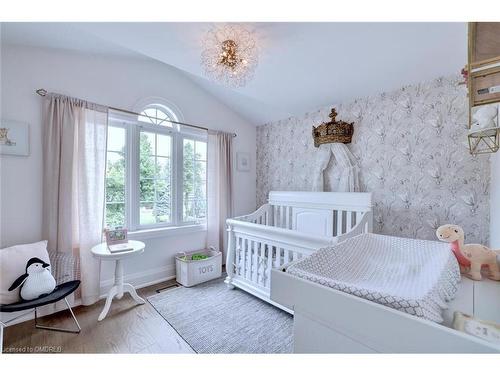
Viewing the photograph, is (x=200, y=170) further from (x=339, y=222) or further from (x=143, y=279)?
(x=339, y=222)

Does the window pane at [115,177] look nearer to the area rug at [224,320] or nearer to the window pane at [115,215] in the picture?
the window pane at [115,215]

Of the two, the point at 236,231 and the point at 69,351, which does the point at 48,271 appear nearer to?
the point at 69,351

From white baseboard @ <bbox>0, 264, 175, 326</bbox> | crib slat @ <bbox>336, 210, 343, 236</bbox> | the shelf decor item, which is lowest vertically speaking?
white baseboard @ <bbox>0, 264, 175, 326</bbox>

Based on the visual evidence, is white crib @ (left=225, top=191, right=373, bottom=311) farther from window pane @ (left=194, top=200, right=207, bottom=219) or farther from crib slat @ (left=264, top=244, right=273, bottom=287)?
window pane @ (left=194, top=200, right=207, bottom=219)

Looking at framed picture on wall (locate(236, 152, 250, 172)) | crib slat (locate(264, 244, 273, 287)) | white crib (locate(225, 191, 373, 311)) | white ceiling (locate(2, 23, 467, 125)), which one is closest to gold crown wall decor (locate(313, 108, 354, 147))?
white ceiling (locate(2, 23, 467, 125))

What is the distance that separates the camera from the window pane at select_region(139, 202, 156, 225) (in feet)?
8.61

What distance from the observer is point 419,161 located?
2.03 m

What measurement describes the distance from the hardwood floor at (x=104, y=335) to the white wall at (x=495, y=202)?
2.18m

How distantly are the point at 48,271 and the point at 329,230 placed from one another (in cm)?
252

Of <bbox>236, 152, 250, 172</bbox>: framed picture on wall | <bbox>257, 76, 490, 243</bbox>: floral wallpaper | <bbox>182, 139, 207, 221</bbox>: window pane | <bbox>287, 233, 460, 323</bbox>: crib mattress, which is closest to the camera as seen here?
<bbox>287, 233, 460, 323</bbox>: crib mattress

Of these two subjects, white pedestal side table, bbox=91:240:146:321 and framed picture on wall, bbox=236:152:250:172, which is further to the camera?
framed picture on wall, bbox=236:152:250:172

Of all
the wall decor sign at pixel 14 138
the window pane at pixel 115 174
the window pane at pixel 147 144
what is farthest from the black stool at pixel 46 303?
the window pane at pixel 147 144

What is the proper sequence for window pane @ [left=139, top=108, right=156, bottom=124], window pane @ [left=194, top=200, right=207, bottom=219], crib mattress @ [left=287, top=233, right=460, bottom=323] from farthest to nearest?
1. window pane @ [left=194, top=200, right=207, bottom=219]
2. window pane @ [left=139, top=108, right=156, bottom=124]
3. crib mattress @ [left=287, top=233, right=460, bottom=323]

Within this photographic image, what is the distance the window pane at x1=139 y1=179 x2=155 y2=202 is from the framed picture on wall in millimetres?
1244
